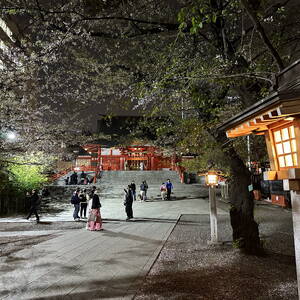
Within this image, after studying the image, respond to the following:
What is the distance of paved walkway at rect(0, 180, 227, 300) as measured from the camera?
471 centimetres

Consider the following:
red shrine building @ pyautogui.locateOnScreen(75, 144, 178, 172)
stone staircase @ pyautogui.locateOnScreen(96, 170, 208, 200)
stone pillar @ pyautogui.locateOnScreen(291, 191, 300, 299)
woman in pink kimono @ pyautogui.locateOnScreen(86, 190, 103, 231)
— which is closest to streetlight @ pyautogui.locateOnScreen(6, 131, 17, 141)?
woman in pink kimono @ pyautogui.locateOnScreen(86, 190, 103, 231)

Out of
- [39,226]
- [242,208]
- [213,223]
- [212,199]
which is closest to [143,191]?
[39,226]

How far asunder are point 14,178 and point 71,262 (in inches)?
512

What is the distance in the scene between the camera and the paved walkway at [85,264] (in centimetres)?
471

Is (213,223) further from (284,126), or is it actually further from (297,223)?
(284,126)

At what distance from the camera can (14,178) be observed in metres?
17.0

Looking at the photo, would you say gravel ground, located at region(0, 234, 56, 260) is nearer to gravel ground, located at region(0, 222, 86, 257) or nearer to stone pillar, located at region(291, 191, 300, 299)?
gravel ground, located at region(0, 222, 86, 257)

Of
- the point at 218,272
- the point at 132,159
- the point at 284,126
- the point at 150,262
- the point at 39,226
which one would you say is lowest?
the point at 218,272

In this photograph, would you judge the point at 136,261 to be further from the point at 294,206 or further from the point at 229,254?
A: the point at 294,206

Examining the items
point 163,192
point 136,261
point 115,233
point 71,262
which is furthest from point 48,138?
point 163,192

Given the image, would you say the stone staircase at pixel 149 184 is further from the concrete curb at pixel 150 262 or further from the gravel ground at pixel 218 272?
the gravel ground at pixel 218 272

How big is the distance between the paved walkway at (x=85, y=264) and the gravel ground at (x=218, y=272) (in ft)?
1.47

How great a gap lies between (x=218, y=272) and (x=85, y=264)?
339cm

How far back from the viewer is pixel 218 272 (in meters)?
5.89
